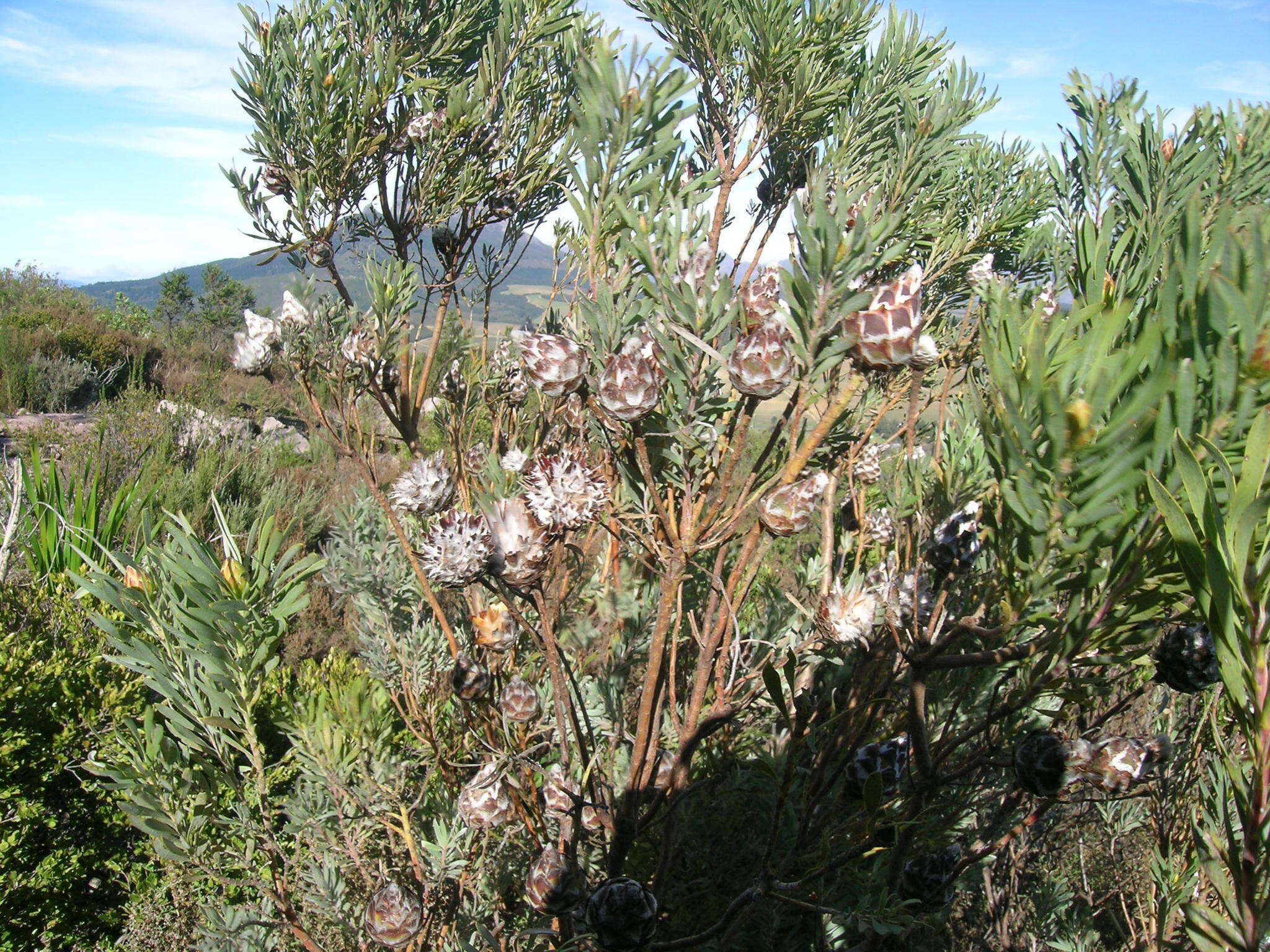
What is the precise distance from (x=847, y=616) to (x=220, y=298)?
24.7 meters

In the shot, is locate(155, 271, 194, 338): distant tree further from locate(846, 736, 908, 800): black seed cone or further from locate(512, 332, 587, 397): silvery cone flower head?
locate(846, 736, 908, 800): black seed cone

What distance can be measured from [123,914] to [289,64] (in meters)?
2.96

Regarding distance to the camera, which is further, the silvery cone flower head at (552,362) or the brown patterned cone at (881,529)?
the brown patterned cone at (881,529)

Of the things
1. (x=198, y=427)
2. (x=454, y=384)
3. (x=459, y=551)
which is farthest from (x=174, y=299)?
(x=459, y=551)

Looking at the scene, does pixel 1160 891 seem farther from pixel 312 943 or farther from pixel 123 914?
pixel 123 914

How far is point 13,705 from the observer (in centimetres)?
242

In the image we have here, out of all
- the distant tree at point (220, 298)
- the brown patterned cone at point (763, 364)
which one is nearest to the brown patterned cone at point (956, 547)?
the brown patterned cone at point (763, 364)

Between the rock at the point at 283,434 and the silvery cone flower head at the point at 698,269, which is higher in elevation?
the silvery cone flower head at the point at 698,269

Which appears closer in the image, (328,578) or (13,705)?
(328,578)

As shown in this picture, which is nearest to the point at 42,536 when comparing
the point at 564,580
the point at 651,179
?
the point at 564,580

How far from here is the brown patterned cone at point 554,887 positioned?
95 centimetres

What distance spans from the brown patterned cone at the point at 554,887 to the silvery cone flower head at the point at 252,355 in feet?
4.05

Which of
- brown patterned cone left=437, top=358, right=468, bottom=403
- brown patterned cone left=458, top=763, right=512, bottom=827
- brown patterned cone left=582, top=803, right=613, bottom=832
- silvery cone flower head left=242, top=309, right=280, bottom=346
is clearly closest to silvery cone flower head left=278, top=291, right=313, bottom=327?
silvery cone flower head left=242, top=309, right=280, bottom=346

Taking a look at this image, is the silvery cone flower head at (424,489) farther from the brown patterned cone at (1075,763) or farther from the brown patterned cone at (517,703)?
the brown patterned cone at (1075,763)
